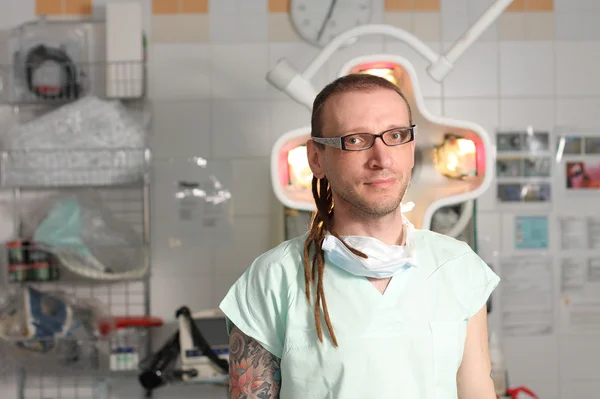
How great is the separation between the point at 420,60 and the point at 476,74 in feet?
0.71

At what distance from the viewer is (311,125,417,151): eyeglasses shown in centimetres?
108

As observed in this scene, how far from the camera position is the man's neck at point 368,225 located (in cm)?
113

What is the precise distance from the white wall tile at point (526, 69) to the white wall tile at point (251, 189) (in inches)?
36.1

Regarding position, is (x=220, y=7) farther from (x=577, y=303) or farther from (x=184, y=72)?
(x=577, y=303)

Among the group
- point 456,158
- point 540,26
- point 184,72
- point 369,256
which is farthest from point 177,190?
point 369,256

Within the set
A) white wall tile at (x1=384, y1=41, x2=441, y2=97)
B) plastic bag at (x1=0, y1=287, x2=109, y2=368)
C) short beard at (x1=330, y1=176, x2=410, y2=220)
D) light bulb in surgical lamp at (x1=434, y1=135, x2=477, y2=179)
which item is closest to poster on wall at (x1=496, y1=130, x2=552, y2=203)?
white wall tile at (x1=384, y1=41, x2=441, y2=97)

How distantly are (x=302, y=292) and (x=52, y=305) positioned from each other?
1618 mm

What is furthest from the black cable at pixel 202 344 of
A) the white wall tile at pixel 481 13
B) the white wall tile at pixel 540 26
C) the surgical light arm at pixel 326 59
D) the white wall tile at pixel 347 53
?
the white wall tile at pixel 540 26

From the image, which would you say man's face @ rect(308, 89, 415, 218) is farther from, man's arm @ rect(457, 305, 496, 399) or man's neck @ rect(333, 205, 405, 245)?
man's arm @ rect(457, 305, 496, 399)

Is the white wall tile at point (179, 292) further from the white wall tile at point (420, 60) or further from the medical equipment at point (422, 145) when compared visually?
the white wall tile at point (420, 60)

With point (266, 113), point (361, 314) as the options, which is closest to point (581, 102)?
point (266, 113)

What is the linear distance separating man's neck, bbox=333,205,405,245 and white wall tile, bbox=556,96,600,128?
186 centimetres

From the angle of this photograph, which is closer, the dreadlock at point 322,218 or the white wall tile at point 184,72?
the dreadlock at point 322,218

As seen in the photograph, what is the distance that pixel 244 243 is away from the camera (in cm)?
274
